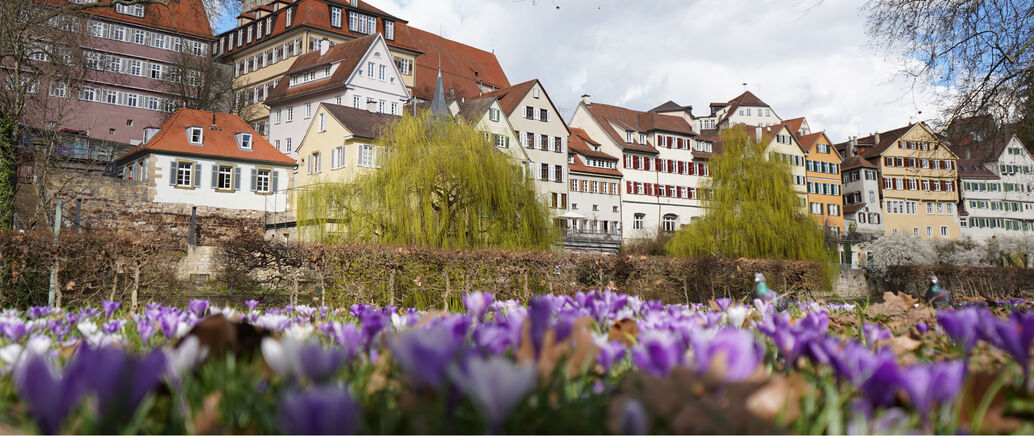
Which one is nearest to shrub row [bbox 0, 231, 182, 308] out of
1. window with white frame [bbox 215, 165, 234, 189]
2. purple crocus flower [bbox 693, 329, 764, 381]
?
purple crocus flower [bbox 693, 329, 764, 381]

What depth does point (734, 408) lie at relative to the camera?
905 millimetres

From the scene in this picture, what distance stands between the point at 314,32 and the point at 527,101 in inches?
938

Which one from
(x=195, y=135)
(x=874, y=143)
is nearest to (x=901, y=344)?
(x=195, y=135)

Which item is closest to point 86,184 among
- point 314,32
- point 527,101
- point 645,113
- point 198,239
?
point 198,239

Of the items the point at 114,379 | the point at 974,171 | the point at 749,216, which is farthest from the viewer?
the point at 974,171

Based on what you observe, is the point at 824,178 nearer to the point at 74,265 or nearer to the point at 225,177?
the point at 225,177

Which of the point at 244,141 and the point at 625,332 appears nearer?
the point at 625,332

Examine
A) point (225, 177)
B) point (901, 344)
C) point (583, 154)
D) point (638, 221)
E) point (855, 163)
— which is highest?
point (855, 163)

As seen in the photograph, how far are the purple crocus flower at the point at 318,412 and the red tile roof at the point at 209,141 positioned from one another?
42.0 m

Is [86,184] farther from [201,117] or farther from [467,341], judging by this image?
[467,341]

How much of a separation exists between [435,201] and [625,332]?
61.4 ft

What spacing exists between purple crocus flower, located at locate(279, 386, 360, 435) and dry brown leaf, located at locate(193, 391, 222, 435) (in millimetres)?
272

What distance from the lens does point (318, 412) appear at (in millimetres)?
763

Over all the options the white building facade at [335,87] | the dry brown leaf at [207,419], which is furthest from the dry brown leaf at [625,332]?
the white building facade at [335,87]
